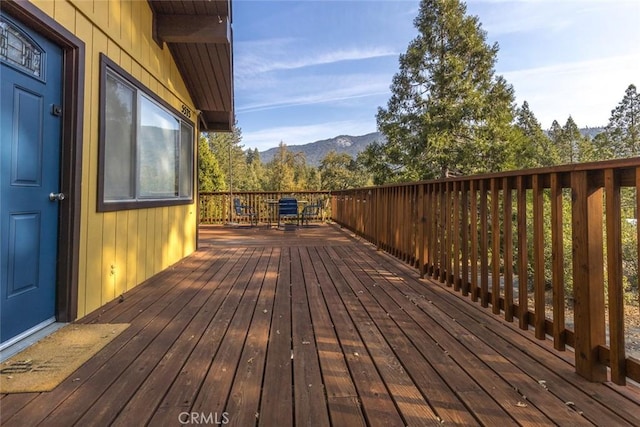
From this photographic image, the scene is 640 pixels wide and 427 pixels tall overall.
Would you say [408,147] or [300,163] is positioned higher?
[300,163]

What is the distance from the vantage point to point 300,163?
133 feet

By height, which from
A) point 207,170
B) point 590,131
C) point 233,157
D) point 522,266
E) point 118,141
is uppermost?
point 590,131

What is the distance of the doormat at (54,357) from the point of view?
4.79ft

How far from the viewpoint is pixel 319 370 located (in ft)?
5.17

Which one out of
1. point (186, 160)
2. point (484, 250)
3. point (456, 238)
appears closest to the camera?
point (484, 250)

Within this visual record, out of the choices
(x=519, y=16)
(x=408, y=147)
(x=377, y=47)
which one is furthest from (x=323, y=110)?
(x=519, y=16)

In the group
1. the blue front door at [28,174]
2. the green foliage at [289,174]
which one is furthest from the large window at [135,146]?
the green foliage at [289,174]

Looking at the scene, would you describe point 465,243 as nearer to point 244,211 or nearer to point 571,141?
point 244,211

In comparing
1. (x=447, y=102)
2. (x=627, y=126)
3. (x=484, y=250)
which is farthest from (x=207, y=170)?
(x=627, y=126)

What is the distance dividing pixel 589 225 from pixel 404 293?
1.62m

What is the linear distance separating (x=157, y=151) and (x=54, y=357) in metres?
2.62

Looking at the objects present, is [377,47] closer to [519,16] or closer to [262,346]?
[519,16]

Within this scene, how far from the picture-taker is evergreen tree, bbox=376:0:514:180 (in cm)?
1508

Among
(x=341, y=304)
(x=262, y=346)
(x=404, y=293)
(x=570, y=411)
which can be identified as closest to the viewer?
(x=570, y=411)
